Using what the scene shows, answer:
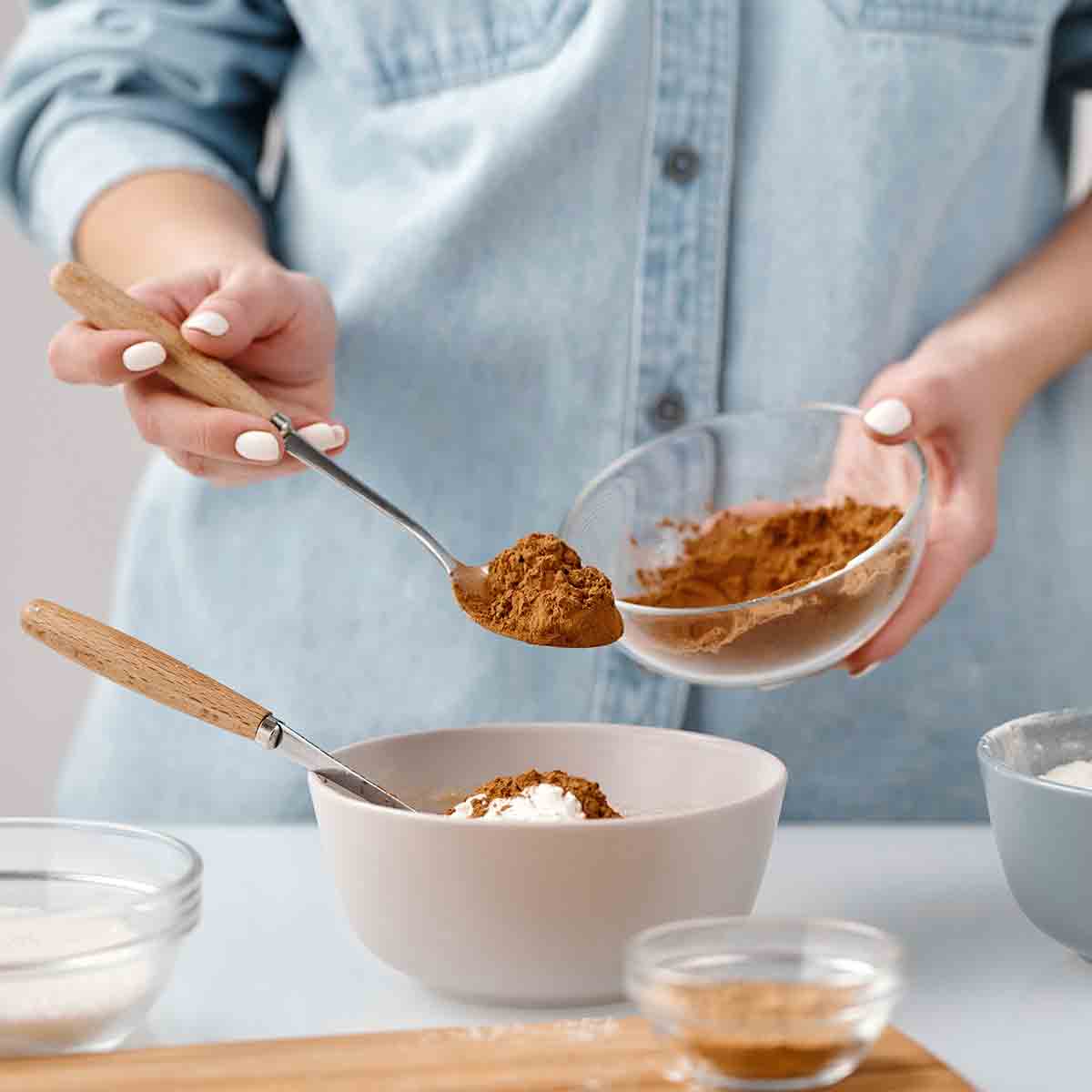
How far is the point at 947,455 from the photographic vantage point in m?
1.10

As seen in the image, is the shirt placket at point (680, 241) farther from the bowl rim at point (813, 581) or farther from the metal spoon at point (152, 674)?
the metal spoon at point (152, 674)

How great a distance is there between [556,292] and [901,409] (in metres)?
0.32

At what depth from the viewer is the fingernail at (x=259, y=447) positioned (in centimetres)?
89

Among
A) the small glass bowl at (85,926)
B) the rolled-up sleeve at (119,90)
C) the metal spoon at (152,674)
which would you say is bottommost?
the small glass bowl at (85,926)

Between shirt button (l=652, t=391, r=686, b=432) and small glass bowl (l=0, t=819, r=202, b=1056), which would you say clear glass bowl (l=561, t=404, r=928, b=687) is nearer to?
shirt button (l=652, t=391, r=686, b=432)

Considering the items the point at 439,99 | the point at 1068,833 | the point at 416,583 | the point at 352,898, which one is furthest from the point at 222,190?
the point at 1068,833

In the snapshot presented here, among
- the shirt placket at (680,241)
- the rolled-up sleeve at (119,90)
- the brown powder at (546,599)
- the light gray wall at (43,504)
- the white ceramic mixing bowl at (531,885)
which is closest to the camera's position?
the white ceramic mixing bowl at (531,885)

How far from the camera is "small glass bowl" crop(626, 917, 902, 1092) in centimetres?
62

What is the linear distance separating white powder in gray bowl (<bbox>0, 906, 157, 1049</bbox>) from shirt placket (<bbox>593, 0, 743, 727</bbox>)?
21.9 inches

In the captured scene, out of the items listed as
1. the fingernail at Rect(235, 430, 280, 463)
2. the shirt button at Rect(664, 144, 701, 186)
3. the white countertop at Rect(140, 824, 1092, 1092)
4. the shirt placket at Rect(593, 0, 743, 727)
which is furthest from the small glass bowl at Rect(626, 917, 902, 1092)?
the shirt button at Rect(664, 144, 701, 186)

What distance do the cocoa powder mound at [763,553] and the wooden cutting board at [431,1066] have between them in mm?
319

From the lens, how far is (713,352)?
119 cm

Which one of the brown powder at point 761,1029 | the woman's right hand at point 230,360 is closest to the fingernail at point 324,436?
the woman's right hand at point 230,360

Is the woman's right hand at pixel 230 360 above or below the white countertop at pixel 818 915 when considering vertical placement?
above
